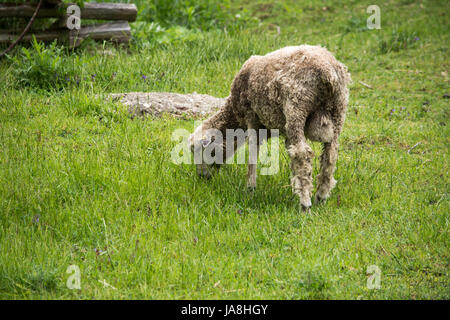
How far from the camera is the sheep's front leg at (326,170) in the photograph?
4715mm

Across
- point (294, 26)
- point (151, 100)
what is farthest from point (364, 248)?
point (294, 26)

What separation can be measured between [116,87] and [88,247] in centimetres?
404

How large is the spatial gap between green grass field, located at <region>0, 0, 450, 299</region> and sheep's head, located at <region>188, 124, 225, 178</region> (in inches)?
6.4

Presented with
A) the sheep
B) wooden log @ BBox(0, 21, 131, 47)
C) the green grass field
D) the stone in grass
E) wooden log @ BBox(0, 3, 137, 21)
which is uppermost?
wooden log @ BBox(0, 3, 137, 21)

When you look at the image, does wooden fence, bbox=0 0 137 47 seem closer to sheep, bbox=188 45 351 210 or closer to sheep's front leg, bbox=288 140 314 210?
sheep, bbox=188 45 351 210

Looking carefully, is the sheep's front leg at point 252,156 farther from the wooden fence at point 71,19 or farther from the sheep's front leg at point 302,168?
the wooden fence at point 71,19

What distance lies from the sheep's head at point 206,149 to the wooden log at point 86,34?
14.5 ft

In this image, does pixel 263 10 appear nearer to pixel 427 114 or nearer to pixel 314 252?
pixel 427 114

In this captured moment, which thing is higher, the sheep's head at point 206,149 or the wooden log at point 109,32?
the wooden log at point 109,32

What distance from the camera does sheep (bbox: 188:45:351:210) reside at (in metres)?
4.41

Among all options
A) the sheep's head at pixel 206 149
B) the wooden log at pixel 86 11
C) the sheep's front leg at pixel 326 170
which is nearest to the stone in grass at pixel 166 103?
the sheep's head at pixel 206 149

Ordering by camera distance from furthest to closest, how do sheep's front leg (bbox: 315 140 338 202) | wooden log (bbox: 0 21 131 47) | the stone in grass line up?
wooden log (bbox: 0 21 131 47) < the stone in grass < sheep's front leg (bbox: 315 140 338 202)

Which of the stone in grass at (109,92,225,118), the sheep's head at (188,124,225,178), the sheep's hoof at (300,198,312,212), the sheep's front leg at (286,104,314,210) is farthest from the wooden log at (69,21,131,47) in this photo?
the sheep's hoof at (300,198,312,212)
